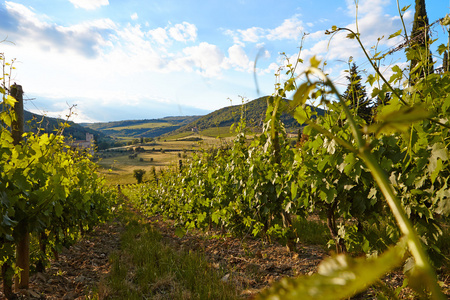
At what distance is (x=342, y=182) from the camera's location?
2691 mm

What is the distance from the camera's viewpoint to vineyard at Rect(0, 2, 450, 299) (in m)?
0.26

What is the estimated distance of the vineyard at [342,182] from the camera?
0.26m

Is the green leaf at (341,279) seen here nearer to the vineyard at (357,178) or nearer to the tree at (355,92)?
the vineyard at (357,178)

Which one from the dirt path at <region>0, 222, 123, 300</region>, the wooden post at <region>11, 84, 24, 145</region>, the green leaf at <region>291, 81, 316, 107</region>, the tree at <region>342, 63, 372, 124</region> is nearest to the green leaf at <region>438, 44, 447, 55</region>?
the tree at <region>342, 63, 372, 124</region>

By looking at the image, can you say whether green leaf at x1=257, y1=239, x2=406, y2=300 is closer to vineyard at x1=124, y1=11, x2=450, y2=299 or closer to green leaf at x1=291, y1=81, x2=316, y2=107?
vineyard at x1=124, y1=11, x2=450, y2=299

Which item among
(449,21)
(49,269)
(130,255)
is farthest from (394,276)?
(49,269)

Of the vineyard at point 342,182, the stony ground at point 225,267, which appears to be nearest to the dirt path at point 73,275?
the stony ground at point 225,267

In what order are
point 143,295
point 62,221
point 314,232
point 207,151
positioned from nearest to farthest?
point 143,295 → point 62,221 → point 314,232 → point 207,151

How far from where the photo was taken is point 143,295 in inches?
121

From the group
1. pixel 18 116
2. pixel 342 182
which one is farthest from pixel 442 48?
pixel 18 116

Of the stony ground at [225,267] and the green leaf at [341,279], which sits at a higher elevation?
the green leaf at [341,279]

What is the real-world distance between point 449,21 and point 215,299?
3066mm

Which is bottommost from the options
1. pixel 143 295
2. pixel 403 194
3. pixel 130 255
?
pixel 130 255

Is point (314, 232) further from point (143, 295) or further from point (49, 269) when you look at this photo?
point (49, 269)
